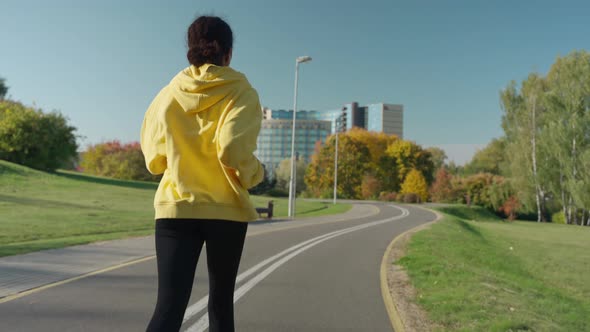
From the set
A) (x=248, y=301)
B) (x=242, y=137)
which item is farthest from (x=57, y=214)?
(x=242, y=137)

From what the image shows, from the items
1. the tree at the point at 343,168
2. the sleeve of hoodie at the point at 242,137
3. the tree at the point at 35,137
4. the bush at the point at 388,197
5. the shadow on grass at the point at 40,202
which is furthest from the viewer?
the tree at the point at 343,168

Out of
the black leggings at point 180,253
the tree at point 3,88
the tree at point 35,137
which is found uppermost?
the tree at point 3,88

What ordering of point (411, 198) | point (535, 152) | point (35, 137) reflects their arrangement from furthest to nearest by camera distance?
1. point (411, 198)
2. point (535, 152)
3. point (35, 137)

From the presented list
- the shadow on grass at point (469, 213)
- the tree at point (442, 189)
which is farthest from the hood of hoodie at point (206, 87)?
the tree at point (442, 189)

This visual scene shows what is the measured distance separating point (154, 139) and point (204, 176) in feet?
1.20

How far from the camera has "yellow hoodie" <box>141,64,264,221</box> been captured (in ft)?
7.01

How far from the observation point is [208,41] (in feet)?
7.73

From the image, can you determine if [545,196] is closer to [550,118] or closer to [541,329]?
[550,118]

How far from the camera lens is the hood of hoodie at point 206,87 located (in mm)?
2215

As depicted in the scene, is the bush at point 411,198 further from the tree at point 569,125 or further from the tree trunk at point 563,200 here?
the tree trunk at point 563,200

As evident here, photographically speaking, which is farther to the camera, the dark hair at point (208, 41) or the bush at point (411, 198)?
the bush at point (411, 198)

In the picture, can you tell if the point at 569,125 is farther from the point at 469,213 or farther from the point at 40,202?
the point at 40,202

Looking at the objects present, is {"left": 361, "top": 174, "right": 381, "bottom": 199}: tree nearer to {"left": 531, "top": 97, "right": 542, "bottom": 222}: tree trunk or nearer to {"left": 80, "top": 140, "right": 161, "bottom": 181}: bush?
{"left": 531, "top": 97, "right": 542, "bottom": 222}: tree trunk

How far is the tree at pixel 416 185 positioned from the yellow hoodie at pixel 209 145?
194 ft
